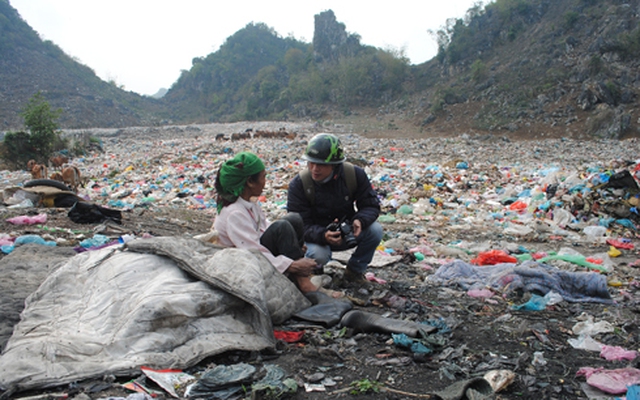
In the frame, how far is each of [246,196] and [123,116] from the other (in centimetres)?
4484

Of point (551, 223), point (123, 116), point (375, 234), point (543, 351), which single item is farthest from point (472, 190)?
point (123, 116)

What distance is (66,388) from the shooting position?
152 cm

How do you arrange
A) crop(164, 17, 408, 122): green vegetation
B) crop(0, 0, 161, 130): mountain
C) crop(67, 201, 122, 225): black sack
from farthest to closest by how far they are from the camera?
crop(164, 17, 408, 122): green vegetation < crop(0, 0, 161, 130): mountain < crop(67, 201, 122, 225): black sack

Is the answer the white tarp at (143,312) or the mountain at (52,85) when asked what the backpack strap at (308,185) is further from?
the mountain at (52,85)

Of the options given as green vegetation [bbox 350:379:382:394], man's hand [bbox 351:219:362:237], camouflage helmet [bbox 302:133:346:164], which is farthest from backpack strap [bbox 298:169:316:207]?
green vegetation [bbox 350:379:382:394]

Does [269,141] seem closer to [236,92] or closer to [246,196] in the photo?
[246,196]

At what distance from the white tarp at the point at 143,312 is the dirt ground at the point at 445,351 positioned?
0.25ft

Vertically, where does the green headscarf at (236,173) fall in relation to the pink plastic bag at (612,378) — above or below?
above

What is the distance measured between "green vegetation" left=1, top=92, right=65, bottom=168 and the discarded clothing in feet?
45.2

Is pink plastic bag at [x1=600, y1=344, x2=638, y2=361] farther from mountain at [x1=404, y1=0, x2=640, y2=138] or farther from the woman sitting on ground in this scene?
mountain at [x1=404, y1=0, x2=640, y2=138]

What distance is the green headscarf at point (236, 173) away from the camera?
7.92 ft

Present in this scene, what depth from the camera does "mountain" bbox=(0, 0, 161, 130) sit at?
3772cm

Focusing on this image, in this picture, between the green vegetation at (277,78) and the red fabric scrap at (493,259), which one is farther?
the green vegetation at (277,78)

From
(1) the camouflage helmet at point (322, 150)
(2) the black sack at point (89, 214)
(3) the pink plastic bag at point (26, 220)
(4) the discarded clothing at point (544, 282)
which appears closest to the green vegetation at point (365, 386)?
(1) the camouflage helmet at point (322, 150)
